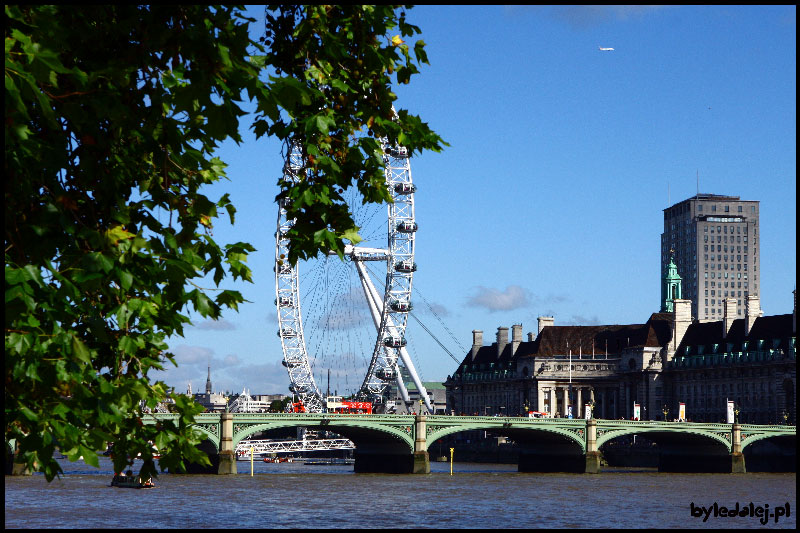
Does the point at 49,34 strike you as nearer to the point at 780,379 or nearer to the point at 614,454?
the point at 614,454

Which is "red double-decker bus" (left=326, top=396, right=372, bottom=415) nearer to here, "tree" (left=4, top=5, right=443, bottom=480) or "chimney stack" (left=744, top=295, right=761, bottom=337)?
"chimney stack" (left=744, top=295, right=761, bottom=337)

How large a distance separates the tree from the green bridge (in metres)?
81.2

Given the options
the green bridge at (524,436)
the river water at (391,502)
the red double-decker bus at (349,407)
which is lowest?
the river water at (391,502)

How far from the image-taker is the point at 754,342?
6506 inches

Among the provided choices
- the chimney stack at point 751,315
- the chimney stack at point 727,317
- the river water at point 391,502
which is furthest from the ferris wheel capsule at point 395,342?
the chimney stack at point 727,317

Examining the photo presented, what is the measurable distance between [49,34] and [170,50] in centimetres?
124

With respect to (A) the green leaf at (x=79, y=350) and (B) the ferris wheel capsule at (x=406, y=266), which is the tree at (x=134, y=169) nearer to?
(A) the green leaf at (x=79, y=350)

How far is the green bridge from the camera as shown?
319 feet

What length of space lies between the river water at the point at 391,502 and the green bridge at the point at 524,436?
4091mm

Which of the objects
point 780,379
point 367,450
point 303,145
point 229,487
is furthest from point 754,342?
point 303,145

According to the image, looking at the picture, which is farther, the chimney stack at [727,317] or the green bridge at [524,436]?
the chimney stack at [727,317]

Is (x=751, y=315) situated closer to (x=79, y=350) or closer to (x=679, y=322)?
(x=679, y=322)

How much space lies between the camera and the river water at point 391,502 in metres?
53.2

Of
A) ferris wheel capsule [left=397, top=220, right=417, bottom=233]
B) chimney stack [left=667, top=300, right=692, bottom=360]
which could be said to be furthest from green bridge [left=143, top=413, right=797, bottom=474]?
chimney stack [left=667, top=300, right=692, bottom=360]
